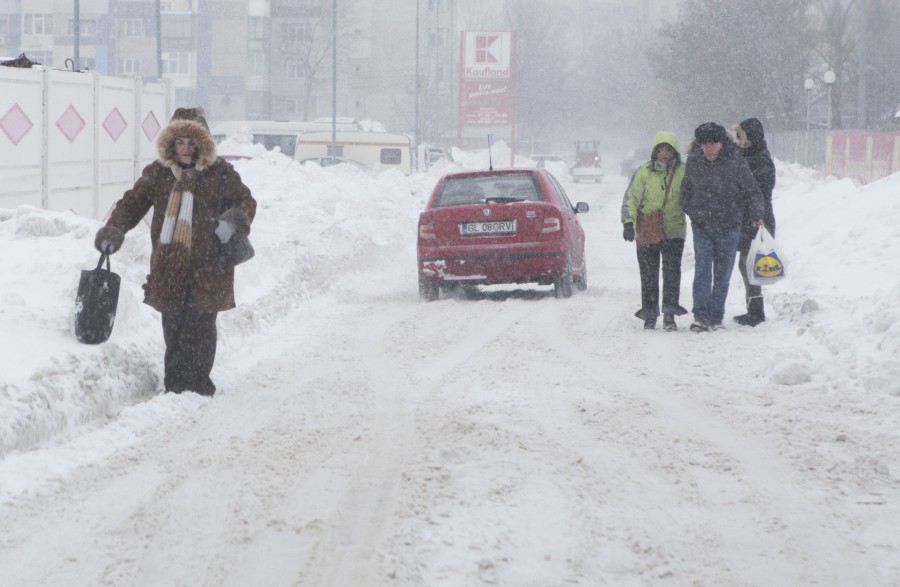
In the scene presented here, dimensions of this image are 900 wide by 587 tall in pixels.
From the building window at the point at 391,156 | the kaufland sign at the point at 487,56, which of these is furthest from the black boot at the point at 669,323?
the kaufland sign at the point at 487,56

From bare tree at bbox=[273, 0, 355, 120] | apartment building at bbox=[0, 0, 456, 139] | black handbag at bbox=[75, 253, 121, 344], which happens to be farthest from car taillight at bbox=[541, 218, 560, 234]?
bare tree at bbox=[273, 0, 355, 120]

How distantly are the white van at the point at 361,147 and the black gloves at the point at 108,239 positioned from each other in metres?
32.8

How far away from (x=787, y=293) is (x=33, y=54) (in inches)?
3702

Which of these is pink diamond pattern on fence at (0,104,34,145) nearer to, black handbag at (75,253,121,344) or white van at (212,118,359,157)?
black handbag at (75,253,121,344)

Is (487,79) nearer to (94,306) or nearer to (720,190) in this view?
(720,190)

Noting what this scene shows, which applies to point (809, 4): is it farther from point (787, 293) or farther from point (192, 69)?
point (192, 69)

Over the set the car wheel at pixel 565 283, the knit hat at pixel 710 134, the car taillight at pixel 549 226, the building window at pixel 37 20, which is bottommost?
the car wheel at pixel 565 283

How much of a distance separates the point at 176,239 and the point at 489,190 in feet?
20.5

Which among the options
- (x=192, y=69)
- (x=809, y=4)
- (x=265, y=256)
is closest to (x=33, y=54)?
(x=192, y=69)

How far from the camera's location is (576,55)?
135500 mm

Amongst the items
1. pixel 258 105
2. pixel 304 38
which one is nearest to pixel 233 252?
pixel 258 105

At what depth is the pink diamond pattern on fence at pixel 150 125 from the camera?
18.5m

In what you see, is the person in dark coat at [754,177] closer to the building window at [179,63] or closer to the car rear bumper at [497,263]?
the car rear bumper at [497,263]

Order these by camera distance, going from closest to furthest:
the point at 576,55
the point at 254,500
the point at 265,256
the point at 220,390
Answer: the point at 254,500, the point at 220,390, the point at 265,256, the point at 576,55
